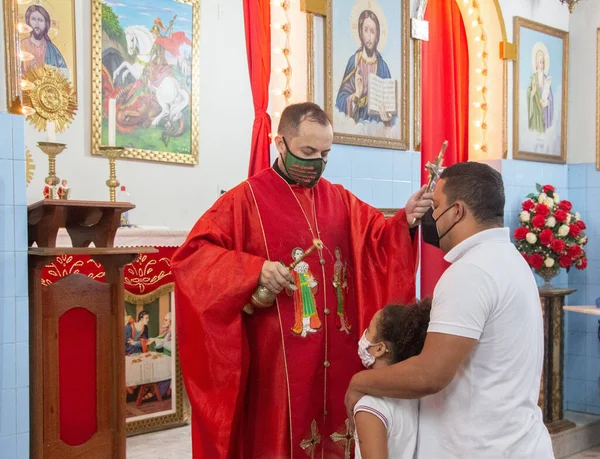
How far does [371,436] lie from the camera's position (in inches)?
69.7

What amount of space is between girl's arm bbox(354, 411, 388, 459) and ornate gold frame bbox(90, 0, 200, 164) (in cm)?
427

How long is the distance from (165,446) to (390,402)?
3346mm

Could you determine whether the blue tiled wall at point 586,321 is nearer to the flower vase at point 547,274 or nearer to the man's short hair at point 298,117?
the flower vase at point 547,274

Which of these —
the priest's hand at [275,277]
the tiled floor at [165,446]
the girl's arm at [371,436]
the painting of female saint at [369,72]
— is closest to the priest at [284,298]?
the priest's hand at [275,277]

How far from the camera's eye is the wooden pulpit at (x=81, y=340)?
121 inches

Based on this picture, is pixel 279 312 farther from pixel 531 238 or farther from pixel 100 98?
pixel 100 98

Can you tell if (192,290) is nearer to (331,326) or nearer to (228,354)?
(228,354)

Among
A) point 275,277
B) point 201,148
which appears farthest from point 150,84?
point 275,277

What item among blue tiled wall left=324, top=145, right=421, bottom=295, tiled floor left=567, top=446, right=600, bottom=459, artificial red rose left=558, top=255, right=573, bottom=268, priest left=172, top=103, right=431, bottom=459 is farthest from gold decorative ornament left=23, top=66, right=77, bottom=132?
tiled floor left=567, top=446, right=600, bottom=459

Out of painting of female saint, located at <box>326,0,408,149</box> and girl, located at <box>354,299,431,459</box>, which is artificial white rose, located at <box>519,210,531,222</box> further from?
girl, located at <box>354,299,431,459</box>

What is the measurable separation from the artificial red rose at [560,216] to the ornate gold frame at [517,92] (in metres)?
0.58

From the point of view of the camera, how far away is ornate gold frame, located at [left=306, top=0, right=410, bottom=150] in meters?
4.40

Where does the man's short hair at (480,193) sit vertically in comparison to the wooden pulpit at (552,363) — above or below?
above

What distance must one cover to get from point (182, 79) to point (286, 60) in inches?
88.9
